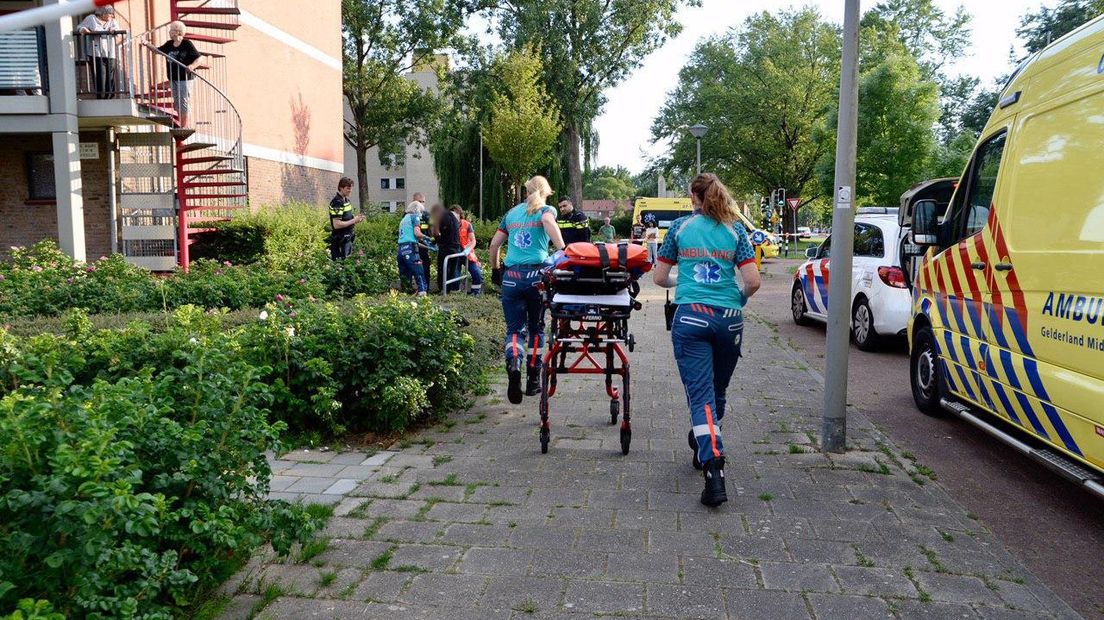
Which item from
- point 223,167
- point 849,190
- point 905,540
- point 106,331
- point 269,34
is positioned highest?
point 269,34

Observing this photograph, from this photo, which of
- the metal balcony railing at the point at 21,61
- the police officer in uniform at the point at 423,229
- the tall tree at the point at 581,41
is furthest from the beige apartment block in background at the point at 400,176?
the police officer in uniform at the point at 423,229

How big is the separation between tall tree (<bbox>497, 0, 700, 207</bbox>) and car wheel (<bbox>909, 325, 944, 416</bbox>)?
31.0 meters

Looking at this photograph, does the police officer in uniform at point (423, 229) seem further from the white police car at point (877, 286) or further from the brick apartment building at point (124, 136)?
the white police car at point (877, 286)

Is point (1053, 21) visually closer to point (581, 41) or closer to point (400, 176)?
point (581, 41)

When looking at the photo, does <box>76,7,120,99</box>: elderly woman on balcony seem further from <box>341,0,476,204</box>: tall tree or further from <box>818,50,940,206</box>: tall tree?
<box>341,0,476,204</box>: tall tree

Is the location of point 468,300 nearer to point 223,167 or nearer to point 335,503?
point 335,503

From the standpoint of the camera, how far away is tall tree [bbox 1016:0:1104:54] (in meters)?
29.2

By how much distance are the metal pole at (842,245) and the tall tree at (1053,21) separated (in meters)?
27.9

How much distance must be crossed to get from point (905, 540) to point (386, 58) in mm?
39916

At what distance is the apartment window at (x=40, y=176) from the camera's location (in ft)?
54.6

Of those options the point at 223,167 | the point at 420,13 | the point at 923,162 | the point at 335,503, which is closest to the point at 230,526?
the point at 335,503

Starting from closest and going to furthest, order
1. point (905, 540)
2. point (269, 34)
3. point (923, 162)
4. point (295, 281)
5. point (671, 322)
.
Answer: point (905, 540), point (671, 322), point (295, 281), point (269, 34), point (923, 162)

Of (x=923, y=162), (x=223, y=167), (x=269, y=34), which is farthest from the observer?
(x=923, y=162)

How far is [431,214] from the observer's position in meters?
14.2
